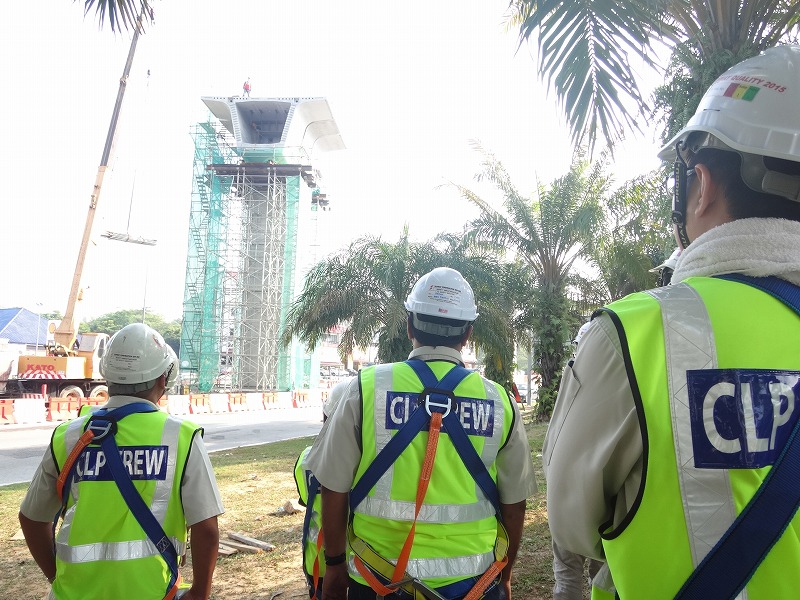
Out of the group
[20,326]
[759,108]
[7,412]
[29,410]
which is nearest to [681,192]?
[759,108]

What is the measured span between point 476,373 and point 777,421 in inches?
64.4

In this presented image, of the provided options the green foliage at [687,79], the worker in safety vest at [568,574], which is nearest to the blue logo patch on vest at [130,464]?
the worker in safety vest at [568,574]

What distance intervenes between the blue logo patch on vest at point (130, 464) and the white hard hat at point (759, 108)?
211cm

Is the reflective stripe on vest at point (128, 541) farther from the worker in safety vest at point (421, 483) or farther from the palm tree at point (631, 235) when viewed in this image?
the palm tree at point (631, 235)

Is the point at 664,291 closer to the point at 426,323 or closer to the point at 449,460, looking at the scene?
the point at 449,460

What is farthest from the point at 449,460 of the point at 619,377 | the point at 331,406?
the point at 619,377

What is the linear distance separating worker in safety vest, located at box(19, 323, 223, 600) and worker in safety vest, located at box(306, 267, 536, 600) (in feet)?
1.59

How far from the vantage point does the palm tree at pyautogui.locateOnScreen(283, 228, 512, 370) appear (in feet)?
45.4

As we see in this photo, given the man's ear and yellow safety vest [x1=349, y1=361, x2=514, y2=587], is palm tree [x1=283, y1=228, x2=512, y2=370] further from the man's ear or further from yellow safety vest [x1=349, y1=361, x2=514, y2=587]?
the man's ear

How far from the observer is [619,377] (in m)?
1.10

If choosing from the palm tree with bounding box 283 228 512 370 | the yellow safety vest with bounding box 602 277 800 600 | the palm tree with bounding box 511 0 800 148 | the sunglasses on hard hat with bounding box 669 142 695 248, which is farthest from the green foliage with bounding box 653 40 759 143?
the palm tree with bounding box 283 228 512 370

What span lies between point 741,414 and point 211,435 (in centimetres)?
1640

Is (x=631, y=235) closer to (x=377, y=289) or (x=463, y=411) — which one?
(x=377, y=289)

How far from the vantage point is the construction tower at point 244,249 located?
133 feet
